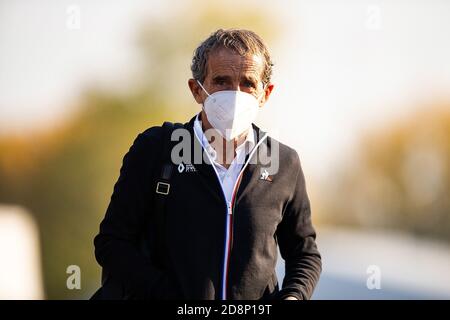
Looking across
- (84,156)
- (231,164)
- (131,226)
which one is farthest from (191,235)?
(84,156)

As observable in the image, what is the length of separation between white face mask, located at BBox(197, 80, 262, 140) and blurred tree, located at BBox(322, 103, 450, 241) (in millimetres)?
4184

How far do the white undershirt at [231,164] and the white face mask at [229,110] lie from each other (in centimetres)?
7

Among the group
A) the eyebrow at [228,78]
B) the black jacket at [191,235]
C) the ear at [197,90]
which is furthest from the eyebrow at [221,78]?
the black jacket at [191,235]

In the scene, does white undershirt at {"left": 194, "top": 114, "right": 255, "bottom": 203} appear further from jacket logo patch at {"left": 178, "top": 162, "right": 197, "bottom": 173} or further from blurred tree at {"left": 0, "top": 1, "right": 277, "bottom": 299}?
blurred tree at {"left": 0, "top": 1, "right": 277, "bottom": 299}

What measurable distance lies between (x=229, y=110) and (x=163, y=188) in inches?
17.7

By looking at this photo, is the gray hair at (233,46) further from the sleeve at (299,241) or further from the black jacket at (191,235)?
the sleeve at (299,241)

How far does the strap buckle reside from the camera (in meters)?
2.56

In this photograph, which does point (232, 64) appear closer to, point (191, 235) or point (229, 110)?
point (229, 110)

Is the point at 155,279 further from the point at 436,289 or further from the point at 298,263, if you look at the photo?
the point at 436,289

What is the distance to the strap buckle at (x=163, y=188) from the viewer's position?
8.39ft

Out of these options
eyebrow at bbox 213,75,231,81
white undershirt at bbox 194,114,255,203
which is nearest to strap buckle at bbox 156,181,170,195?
white undershirt at bbox 194,114,255,203

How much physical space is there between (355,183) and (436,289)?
4.48 ft

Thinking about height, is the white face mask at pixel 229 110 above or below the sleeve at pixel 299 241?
above

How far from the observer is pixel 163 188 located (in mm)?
2562
